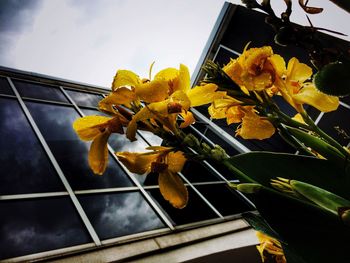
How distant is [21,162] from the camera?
335 cm

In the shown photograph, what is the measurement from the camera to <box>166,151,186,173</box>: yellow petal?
589 mm

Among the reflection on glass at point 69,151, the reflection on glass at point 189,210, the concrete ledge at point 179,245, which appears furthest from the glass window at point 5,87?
the concrete ledge at point 179,245

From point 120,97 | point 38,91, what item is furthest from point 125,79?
point 38,91

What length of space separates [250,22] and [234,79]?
269 inches

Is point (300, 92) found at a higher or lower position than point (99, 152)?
higher

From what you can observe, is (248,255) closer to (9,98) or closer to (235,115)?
(235,115)

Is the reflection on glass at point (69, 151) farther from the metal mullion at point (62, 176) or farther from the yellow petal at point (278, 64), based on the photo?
the yellow petal at point (278, 64)

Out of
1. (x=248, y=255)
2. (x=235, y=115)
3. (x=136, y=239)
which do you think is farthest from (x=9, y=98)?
(x=235, y=115)

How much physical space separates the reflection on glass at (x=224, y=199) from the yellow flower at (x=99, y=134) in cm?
427

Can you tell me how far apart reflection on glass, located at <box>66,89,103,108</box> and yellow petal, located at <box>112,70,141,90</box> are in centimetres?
544

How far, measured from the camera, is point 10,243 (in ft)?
8.09

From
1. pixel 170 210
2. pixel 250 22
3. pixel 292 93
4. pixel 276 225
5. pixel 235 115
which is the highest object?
pixel 250 22

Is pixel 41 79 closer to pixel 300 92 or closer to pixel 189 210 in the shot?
pixel 189 210

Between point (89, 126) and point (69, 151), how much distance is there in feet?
11.9
